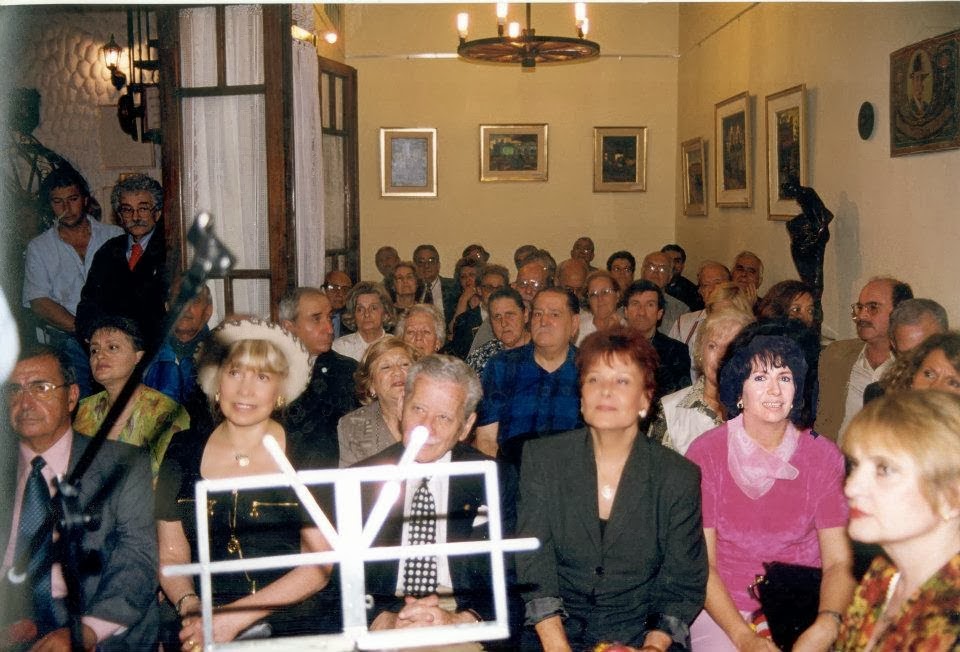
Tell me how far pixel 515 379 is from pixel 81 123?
5562mm

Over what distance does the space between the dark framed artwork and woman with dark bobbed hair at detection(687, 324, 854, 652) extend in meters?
1.98

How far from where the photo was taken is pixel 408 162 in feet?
32.2

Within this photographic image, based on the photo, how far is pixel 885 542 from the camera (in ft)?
6.36

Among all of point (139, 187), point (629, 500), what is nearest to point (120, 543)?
point (629, 500)

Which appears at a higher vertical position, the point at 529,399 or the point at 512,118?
the point at 512,118

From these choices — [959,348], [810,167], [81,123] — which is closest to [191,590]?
[959,348]

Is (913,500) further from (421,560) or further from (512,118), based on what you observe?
(512,118)

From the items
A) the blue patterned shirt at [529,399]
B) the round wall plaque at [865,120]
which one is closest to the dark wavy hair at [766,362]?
the blue patterned shirt at [529,399]

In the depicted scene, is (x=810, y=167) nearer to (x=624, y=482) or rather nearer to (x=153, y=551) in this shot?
(x=624, y=482)

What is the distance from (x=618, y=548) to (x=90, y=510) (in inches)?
55.8

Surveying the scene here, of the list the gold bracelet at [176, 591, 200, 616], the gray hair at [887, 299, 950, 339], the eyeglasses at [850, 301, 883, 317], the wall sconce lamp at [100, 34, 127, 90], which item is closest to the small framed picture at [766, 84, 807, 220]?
the eyeglasses at [850, 301, 883, 317]

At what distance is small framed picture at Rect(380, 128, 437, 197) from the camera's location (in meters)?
9.80

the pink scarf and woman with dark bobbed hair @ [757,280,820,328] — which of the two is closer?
the pink scarf

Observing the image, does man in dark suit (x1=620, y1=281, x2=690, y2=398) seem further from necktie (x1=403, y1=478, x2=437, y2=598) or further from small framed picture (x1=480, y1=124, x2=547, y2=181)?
small framed picture (x1=480, y1=124, x2=547, y2=181)
